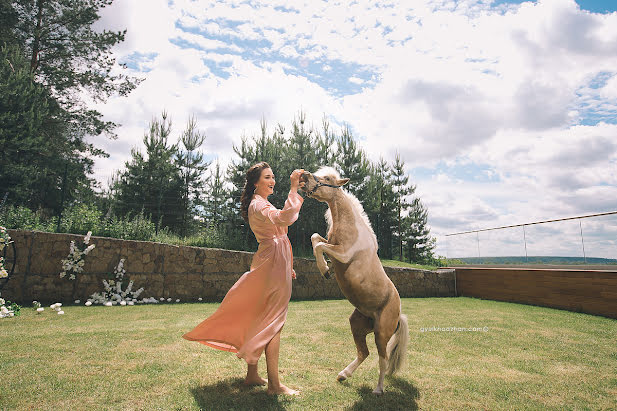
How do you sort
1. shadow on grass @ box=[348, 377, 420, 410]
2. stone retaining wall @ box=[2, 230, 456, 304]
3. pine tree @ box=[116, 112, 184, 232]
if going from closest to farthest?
1. shadow on grass @ box=[348, 377, 420, 410]
2. stone retaining wall @ box=[2, 230, 456, 304]
3. pine tree @ box=[116, 112, 184, 232]

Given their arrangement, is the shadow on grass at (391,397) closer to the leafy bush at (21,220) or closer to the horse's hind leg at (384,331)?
the horse's hind leg at (384,331)

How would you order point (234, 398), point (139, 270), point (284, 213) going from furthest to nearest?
point (139, 270) → point (284, 213) → point (234, 398)

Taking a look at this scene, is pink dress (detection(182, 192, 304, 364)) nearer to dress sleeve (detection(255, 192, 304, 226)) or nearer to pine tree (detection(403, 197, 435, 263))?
dress sleeve (detection(255, 192, 304, 226))

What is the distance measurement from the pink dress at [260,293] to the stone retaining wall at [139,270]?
255 inches

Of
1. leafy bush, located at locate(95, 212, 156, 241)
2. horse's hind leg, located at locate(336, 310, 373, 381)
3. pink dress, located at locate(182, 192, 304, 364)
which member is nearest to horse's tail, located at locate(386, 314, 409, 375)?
horse's hind leg, located at locate(336, 310, 373, 381)

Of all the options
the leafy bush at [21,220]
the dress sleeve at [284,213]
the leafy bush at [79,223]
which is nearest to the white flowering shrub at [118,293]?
the leafy bush at [79,223]

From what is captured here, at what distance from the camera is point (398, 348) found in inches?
127

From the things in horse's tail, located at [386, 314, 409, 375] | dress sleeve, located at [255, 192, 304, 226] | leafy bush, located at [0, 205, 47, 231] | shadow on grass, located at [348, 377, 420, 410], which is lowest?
shadow on grass, located at [348, 377, 420, 410]

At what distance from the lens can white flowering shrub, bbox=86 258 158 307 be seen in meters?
7.63

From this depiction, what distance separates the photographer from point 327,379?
10.4 ft

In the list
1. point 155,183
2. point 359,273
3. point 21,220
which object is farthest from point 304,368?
point 155,183

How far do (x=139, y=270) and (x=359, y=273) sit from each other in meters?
7.57

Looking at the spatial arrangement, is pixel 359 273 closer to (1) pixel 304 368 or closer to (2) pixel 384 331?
(2) pixel 384 331

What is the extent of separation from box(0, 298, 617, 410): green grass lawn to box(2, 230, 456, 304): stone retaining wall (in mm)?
1622
